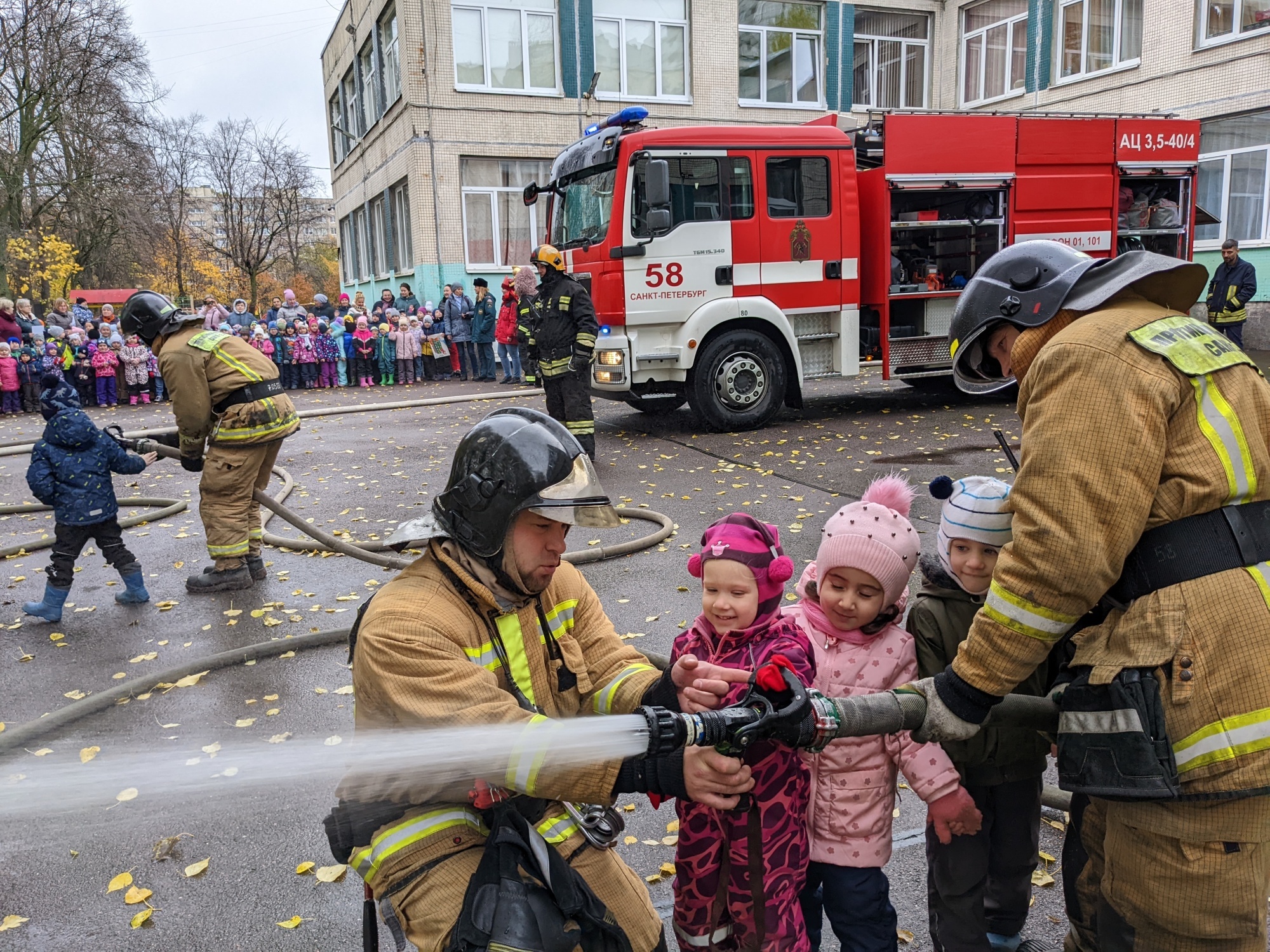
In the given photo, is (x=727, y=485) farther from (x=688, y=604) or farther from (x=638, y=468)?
(x=688, y=604)

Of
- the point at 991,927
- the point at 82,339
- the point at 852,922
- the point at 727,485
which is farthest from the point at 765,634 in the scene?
the point at 82,339

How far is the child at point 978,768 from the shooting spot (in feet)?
8.13

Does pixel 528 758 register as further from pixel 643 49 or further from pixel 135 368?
pixel 643 49

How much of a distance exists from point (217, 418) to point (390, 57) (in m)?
21.6

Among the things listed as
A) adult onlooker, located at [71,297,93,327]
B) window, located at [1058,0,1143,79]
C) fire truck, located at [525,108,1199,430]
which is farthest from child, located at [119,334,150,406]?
window, located at [1058,0,1143,79]

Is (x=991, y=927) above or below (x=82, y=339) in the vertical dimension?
below

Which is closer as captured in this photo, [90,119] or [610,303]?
[610,303]

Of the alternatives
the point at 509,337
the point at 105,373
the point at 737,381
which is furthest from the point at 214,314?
the point at 737,381

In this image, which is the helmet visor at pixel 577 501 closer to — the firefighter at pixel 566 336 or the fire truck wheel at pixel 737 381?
the firefighter at pixel 566 336

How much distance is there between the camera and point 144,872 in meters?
3.26

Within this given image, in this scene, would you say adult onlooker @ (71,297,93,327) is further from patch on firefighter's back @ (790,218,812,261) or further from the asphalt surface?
patch on firefighter's back @ (790,218,812,261)

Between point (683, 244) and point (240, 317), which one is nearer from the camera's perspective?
point (683, 244)

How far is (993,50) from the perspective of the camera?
83.5ft

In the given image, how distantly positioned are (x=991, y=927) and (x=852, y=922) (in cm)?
48
